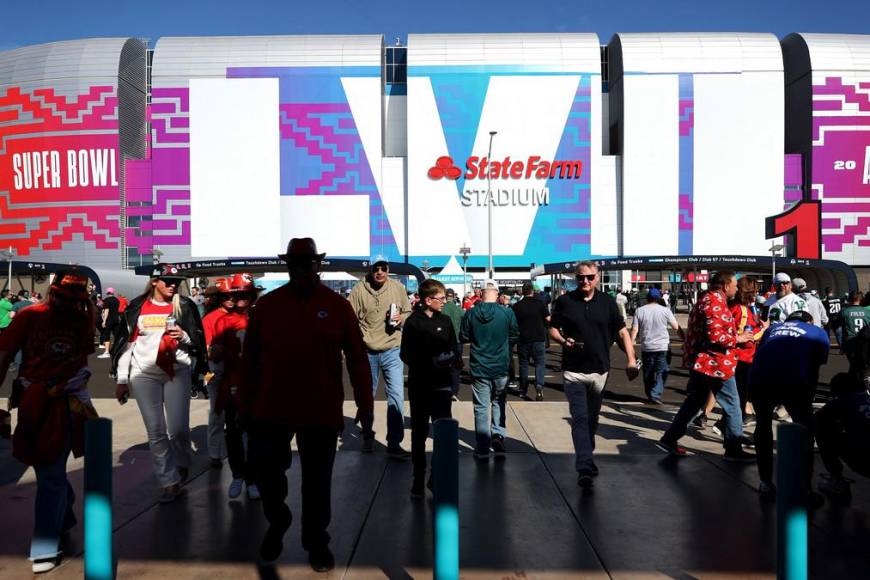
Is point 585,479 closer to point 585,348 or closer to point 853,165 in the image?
point 585,348

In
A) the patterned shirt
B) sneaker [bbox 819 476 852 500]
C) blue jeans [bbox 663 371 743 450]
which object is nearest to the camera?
sneaker [bbox 819 476 852 500]

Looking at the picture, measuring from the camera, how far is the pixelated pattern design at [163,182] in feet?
137

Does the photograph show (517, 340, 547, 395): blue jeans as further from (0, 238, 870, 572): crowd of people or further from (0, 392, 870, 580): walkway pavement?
(0, 392, 870, 580): walkway pavement

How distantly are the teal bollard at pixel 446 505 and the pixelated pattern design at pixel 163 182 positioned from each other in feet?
142

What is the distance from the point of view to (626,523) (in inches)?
163

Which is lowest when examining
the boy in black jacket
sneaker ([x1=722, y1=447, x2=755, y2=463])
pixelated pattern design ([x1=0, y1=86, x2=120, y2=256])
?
sneaker ([x1=722, y1=447, x2=755, y2=463])

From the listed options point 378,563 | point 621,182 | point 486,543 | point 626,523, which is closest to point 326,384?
point 378,563

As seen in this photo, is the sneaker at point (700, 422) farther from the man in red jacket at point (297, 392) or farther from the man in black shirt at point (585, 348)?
the man in red jacket at point (297, 392)

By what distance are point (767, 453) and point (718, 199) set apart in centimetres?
4144

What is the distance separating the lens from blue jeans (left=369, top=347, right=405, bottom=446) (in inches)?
227

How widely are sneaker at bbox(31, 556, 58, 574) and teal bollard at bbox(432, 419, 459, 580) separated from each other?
7.27 feet

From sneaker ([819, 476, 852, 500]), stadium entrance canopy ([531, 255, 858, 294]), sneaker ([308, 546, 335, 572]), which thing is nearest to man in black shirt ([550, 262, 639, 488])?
sneaker ([819, 476, 852, 500])

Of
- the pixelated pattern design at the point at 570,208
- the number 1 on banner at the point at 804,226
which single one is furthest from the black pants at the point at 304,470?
the number 1 on banner at the point at 804,226

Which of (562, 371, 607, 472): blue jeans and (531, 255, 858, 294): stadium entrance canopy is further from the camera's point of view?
(531, 255, 858, 294): stadium entrance canopy
